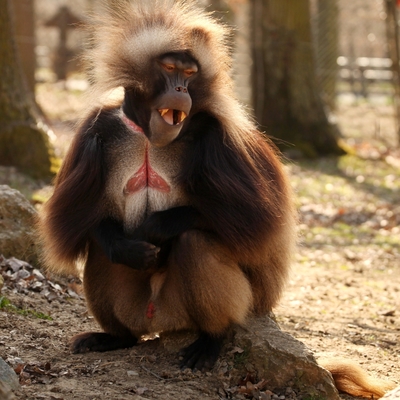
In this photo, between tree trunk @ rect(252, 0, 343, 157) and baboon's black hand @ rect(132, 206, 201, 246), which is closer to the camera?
baboon's black hand @ rect(132, 206, 201, 246)

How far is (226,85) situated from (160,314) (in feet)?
4.77

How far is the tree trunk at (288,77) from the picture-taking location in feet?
42.0

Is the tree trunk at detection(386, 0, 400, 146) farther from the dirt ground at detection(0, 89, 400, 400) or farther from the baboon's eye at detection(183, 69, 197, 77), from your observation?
the baboon's eye at detection(183, 69, 197, 77)

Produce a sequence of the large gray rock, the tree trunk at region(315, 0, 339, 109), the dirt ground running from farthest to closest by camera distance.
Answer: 1. the tree trunk at region(315, 0, 339, 109)
2. the large gray rock
3. the dirt ground

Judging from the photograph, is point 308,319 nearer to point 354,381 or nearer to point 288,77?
point 354,381

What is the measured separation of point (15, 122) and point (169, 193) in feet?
14.5

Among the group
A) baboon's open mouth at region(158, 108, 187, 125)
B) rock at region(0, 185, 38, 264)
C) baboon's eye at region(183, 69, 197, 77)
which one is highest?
baboon's eye at region(183, 69, 197, 77)

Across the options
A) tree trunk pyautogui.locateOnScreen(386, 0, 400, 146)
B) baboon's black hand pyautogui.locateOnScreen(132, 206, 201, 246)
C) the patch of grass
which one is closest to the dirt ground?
the patch of grass

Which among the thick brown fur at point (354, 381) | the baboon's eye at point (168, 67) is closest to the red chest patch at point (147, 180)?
the baboon's eye at point (168, 67)

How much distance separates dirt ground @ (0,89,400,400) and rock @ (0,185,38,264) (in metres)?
0.37

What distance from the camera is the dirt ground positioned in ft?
13.3

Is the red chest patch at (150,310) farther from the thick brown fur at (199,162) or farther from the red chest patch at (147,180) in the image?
the red chest patch at (147,180)

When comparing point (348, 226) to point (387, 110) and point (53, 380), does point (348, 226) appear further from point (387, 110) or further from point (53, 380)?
point (387, 110)

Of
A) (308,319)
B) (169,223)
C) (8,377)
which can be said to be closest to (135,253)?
(169,223)
